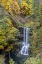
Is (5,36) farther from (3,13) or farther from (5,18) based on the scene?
(3,13)

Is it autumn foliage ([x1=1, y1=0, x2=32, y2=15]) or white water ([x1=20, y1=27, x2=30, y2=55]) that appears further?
autumn foliage ([x1=1, y1=0, x2=32, y2=15])

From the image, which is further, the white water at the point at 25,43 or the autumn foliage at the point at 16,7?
the autumn foliage at the point at 16,7

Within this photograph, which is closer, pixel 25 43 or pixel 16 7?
pixel 25 43

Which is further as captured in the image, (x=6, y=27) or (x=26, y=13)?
(x=26, y=13)

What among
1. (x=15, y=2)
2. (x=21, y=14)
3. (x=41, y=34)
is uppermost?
(x=41, y=34)

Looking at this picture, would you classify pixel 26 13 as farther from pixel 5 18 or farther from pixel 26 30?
pixel 5 18

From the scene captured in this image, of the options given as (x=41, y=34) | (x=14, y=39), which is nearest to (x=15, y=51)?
(x=14, y=39)

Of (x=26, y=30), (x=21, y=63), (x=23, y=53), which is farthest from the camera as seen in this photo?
(x=26, y=30)

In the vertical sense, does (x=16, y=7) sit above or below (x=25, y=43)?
above

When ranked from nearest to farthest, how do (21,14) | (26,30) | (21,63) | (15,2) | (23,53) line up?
(21,63) < (23,53) < (26,30) < (15,2) < (21,14)

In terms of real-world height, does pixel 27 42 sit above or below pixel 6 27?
below
